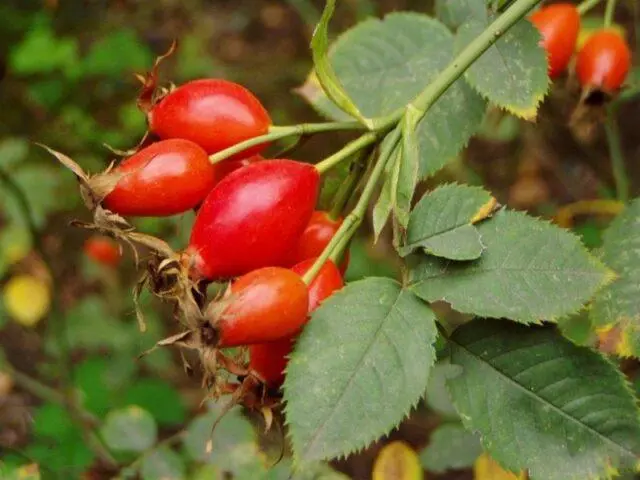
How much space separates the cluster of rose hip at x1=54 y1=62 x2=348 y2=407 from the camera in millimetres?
899

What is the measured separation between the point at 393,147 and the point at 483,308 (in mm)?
241

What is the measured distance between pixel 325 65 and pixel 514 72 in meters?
0.32

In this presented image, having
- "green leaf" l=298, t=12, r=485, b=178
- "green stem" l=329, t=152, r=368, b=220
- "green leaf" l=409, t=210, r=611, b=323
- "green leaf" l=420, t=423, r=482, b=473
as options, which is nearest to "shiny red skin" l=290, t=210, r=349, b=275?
"green stem" l=329, t=152, r=368, b=220

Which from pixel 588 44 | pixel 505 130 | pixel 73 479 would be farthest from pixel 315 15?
pixel 73 479

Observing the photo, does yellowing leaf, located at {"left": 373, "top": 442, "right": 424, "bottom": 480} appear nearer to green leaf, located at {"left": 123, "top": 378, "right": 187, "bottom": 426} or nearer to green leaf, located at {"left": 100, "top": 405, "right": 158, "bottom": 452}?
green leaf, located at {"left": 100, "top": 405, "right": 158, "bottom": 452}

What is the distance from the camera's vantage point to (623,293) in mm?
1074

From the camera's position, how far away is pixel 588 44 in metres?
1.49

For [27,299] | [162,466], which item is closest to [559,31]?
[162,466]

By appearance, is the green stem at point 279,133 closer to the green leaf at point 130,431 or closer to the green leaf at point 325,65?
the green leaf at point 325,65

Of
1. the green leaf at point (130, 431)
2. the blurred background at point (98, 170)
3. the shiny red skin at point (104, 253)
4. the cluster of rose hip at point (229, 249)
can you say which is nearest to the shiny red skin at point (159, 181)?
the cluster of rose hip at point (229, 249)

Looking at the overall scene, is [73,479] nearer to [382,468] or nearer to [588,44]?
[382,468]

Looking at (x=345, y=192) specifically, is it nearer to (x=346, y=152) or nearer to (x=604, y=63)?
(x=346, y=152)

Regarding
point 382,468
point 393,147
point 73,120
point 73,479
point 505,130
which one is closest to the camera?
point 393,147

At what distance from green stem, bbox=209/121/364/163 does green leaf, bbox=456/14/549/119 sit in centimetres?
24
